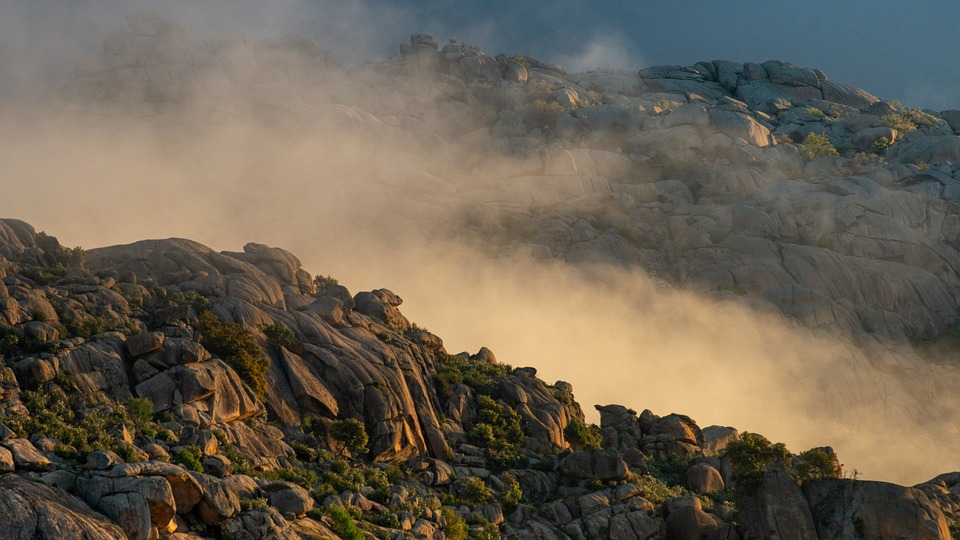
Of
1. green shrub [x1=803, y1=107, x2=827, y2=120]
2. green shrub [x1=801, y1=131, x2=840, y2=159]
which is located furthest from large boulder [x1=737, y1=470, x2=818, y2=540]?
green shrub [x1=803, y1=107, x2=827, y2=120]

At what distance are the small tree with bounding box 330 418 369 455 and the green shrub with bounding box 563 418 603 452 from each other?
20496 mm

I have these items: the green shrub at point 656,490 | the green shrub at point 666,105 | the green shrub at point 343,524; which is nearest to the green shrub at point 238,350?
the green shrub at point 343,524

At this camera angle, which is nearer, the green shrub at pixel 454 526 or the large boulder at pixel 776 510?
the green shrub at pixel 454 526

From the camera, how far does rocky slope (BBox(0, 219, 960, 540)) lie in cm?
3812

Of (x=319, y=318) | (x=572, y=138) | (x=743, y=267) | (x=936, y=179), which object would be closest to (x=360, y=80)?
(x=572, y=138)

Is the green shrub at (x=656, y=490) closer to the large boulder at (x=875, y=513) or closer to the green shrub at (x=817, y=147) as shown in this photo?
the large boulder at (x=875, y=513)

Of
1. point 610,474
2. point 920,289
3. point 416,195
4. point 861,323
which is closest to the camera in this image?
point 610,474

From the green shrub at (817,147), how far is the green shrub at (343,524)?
145201mm

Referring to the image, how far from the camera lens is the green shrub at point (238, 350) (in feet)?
186

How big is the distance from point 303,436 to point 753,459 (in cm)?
2939

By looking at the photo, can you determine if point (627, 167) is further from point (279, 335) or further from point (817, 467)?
point (279, 335)

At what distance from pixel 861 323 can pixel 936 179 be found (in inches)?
1672

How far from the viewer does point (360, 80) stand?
196 metres

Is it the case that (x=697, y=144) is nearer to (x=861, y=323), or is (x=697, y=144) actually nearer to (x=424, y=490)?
(x=861, y=323)
